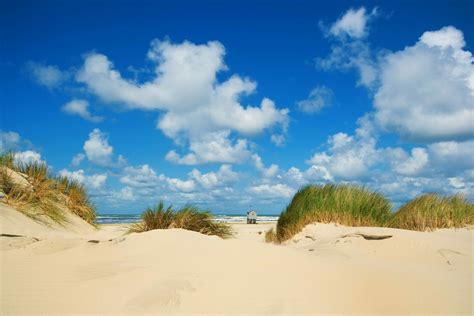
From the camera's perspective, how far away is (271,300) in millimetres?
2973

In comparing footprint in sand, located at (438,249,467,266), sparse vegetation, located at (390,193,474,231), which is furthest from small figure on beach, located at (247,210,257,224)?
footprint in sand, located at (438,249,467,266)

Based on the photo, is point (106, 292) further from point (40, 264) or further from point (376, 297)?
point (376, 297)

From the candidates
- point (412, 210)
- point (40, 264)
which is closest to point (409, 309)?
point (40, 264)

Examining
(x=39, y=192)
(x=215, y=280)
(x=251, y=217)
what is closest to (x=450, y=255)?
(x=215, y=280)

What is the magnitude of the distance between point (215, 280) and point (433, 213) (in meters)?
8.44

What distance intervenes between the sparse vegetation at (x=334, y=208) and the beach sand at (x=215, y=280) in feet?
13.4

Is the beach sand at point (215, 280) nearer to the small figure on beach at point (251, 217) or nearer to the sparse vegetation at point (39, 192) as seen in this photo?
the sparse vegetation at point (39, 192)

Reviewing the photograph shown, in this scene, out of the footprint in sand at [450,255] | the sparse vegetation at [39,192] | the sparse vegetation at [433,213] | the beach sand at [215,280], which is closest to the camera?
the beach sand at [215,280]

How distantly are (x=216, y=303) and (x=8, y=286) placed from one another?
2087mm

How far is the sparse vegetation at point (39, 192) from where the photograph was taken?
8.48 m

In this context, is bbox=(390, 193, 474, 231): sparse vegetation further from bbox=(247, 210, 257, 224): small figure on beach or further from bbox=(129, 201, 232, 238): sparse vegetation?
bbox=(247, 210, 257, 224): small figure on beach

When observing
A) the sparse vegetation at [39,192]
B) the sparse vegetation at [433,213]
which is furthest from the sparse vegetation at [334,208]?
the sparse vegetation at [39,192]

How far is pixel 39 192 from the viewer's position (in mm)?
8906

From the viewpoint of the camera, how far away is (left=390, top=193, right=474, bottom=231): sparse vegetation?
9.55m
